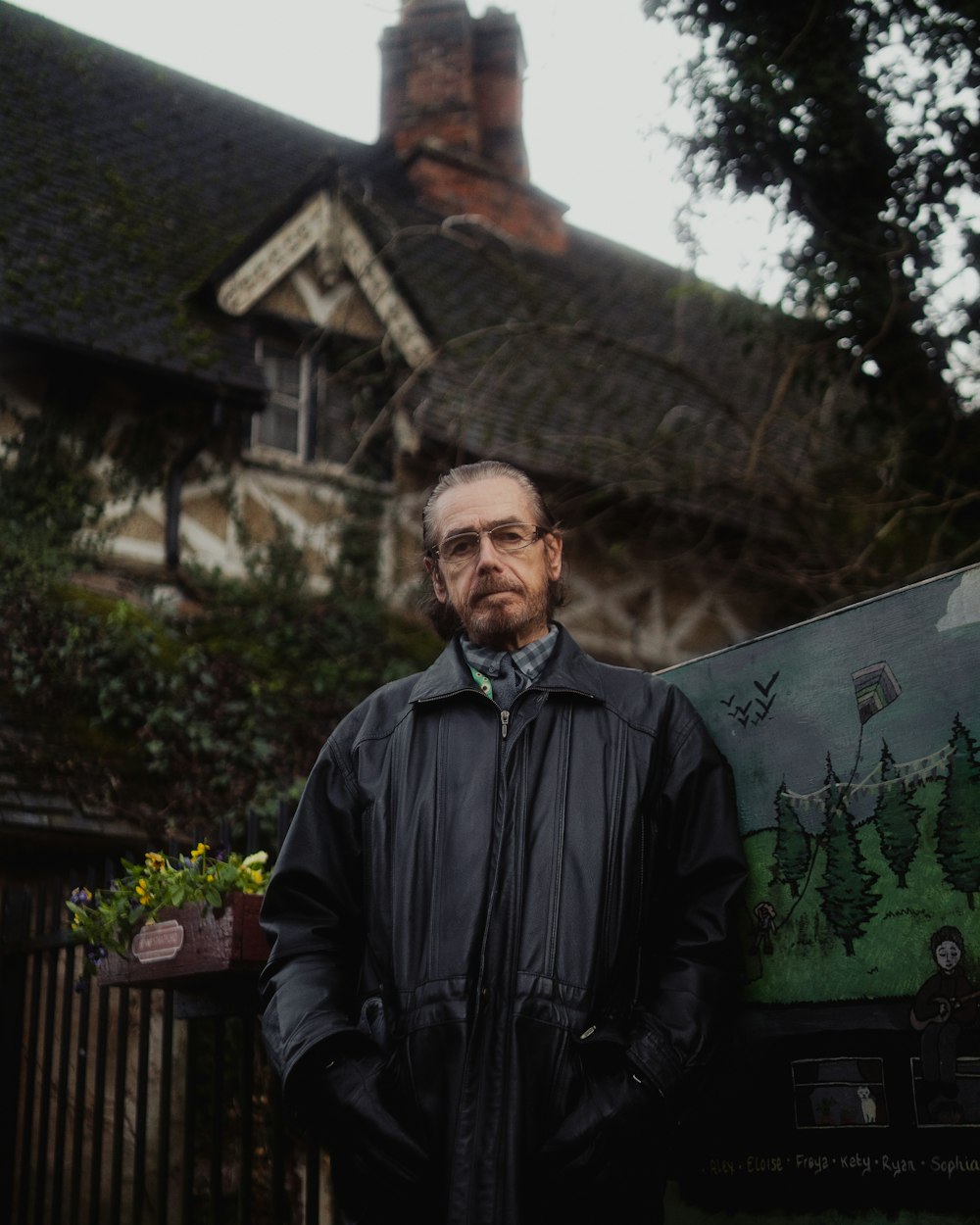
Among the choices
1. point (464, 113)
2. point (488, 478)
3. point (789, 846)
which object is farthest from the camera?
point (464, 113)

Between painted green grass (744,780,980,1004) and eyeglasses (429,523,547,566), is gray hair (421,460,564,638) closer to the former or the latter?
eyeglasses (429,523,547,566)

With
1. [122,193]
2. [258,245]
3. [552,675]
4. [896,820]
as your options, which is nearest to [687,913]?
[896,820]

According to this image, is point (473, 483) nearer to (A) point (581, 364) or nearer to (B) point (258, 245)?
(B) point (258, 245)

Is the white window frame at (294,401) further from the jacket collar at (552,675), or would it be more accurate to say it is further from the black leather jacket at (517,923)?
the black leather jacket at (517,923)

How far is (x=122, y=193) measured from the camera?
35.3ft

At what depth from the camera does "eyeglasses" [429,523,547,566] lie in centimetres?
263

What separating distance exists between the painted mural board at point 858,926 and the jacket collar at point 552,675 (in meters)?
0.31

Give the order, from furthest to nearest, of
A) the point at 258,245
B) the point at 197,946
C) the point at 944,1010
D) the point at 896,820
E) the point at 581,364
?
the point at 581,364
the point at 258,245
the point at 197,946
the point at 896,820
the point at 944,1010

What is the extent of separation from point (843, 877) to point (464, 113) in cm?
1348

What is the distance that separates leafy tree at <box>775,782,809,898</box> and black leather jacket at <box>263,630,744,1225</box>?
0.11 meters

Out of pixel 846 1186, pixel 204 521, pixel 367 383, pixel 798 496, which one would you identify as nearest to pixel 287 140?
pixel 367 383

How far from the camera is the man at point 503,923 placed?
209cm

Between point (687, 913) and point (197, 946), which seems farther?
point (197, 946)

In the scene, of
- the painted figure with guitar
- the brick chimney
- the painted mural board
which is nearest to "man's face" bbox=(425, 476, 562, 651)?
A: the painted mural board
